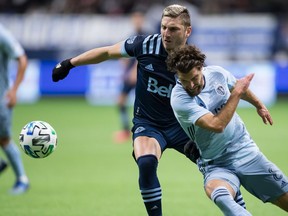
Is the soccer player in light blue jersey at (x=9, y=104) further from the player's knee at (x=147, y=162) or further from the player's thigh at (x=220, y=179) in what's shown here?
the player's thigh at (x=220, y=179)

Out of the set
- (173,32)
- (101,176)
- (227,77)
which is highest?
(173,32)

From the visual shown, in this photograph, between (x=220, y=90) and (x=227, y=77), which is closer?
(x=220, y=90)

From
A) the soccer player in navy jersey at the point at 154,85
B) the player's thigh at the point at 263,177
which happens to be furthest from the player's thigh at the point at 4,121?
the player's thigh at the point at 263,177

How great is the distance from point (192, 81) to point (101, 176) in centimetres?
491

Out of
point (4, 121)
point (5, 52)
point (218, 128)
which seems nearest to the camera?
point (218, 128)

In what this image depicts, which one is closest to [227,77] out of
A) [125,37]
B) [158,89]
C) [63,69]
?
[158,89]

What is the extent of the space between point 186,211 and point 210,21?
12.9 meters

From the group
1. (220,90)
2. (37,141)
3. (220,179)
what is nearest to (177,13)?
(220,90)

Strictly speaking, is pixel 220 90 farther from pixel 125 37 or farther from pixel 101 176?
pixel 125 37

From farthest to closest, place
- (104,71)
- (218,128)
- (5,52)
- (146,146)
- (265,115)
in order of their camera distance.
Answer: (104,71) → (5,52) → (146,146) → (265,115) → (218,128)

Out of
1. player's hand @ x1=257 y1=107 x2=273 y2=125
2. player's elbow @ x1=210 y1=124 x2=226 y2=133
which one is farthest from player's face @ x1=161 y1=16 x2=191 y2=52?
player's elbow @ x1=210 y1=124 x2=226 y2=133

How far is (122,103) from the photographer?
47.8 feet

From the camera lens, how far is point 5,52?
9.69 metres

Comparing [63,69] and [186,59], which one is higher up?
[186,59]
